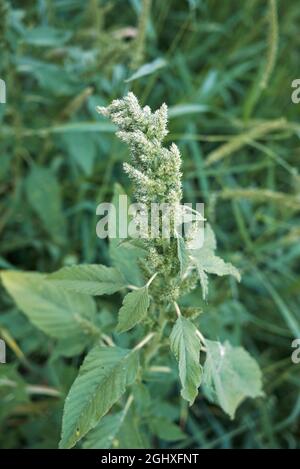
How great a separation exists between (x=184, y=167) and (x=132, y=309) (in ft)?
4.54

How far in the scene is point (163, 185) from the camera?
1093mm

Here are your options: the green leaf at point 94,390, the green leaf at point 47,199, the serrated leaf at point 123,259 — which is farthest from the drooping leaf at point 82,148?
the green leaf at point 94,390

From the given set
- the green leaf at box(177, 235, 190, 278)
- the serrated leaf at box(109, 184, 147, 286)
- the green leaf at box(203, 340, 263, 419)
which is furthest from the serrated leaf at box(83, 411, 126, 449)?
the green leaf at box(177, 235, 190, 278)

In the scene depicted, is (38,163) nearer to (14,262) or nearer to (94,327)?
(14,262)

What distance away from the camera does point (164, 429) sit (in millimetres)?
1578

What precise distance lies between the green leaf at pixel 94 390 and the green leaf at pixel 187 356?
0.13 m

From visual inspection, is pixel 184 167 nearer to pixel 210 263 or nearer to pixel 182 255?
pixel 210 263

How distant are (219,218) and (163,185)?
151cm

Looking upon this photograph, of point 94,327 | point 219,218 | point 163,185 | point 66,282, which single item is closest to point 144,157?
point 163,185

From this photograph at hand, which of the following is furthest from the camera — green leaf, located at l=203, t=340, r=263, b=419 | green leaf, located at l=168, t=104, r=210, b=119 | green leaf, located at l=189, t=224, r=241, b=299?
green leaf, located at l=168, t=104, r=210, b=119

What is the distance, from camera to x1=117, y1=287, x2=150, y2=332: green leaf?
1144 mm

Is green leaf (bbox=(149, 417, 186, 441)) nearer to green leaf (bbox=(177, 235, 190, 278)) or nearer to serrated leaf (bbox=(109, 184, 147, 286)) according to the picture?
serrated leaf (bbox=(109, 184, 147, 286))

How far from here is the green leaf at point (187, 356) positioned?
3.61 ft

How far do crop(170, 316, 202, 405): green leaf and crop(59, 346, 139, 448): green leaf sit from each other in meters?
0.13
